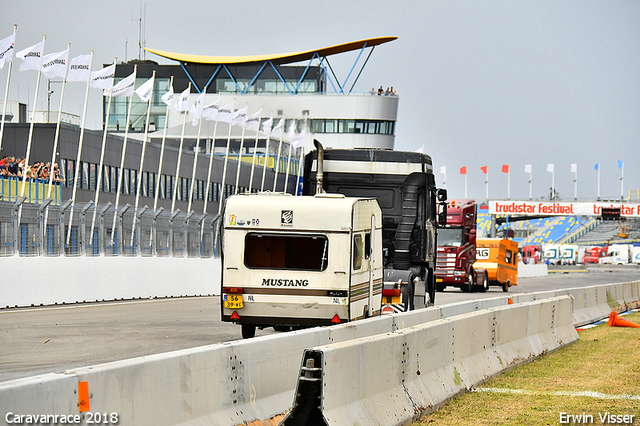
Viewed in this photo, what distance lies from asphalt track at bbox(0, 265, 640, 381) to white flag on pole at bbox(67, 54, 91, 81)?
14.3m

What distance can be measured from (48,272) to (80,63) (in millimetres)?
14654

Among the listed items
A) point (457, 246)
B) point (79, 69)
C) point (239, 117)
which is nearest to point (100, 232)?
point (79, 69)

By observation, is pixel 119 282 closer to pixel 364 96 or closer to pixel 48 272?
pixel 48 272

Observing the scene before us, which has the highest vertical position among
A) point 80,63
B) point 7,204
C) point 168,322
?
point 80,63

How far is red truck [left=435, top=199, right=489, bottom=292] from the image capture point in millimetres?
40750

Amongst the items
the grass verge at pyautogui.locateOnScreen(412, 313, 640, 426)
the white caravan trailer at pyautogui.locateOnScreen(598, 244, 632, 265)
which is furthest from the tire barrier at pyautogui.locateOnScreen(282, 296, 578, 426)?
the white caravan trailer at pyautogui.locateOnScreen(598, 244, 632, 265)

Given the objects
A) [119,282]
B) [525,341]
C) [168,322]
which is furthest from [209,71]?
[525,341]

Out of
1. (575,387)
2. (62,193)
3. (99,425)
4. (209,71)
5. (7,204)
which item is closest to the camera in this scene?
(99,425)

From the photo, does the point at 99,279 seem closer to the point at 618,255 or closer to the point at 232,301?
Result: the point at 232,301

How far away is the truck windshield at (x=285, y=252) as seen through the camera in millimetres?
16734

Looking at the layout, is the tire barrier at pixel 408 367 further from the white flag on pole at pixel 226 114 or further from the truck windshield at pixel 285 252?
the white flag on pole at pixel 226 114

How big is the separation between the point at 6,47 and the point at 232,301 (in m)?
21.3

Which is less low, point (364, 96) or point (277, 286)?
point (364, 96)

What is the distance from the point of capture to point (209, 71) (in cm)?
11469
